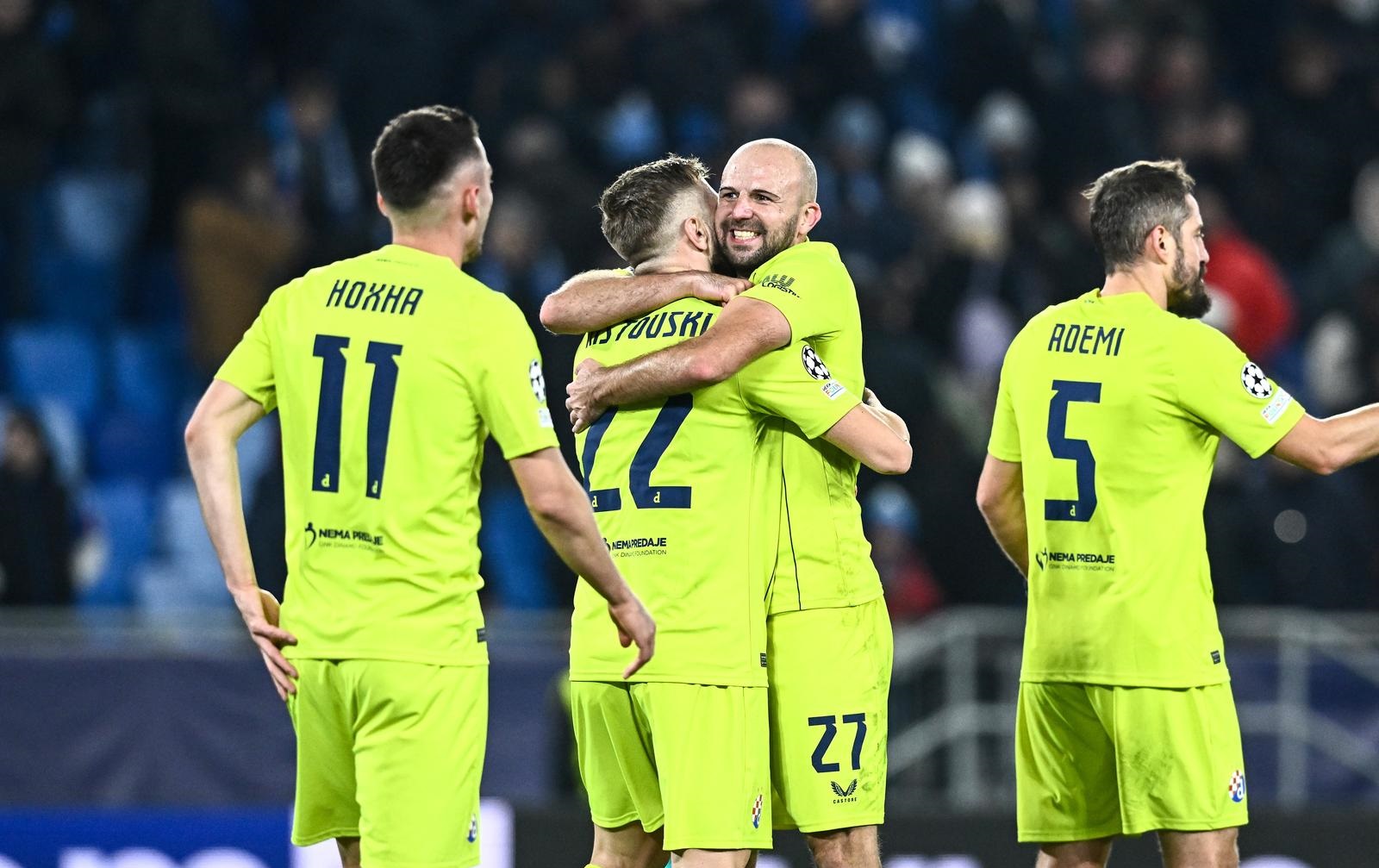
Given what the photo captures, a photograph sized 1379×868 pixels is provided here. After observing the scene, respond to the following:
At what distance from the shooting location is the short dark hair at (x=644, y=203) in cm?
559

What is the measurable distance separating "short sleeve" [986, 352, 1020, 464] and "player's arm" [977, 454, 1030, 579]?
27mm

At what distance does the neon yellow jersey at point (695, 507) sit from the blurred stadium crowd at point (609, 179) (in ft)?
18.3

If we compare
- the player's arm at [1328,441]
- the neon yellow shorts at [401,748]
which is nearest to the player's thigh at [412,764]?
the neon yellow shorts at [401,748]

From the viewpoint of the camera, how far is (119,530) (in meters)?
11.9

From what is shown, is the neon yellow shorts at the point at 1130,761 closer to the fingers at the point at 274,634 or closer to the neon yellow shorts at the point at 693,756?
the neon yellow shorts at the point at 693,756

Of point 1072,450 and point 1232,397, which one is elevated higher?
point 1232,397

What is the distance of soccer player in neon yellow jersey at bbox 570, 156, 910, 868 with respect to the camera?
5309 mm

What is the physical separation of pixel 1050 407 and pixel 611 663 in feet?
5.08

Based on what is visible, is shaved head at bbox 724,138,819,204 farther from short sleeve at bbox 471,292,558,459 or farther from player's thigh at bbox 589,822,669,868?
player's thigh at bbox 589,822,669,868

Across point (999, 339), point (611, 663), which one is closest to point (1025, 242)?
point (999, 339)

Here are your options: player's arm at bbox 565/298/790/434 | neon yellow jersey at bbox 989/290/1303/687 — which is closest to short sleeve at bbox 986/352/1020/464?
neon yellow jersey at bbox 989/290/1303/687

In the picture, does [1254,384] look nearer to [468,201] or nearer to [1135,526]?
[1135,526]

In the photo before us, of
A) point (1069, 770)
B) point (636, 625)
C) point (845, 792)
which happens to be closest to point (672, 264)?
point (636, 625)

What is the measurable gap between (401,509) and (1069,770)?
230 cm
